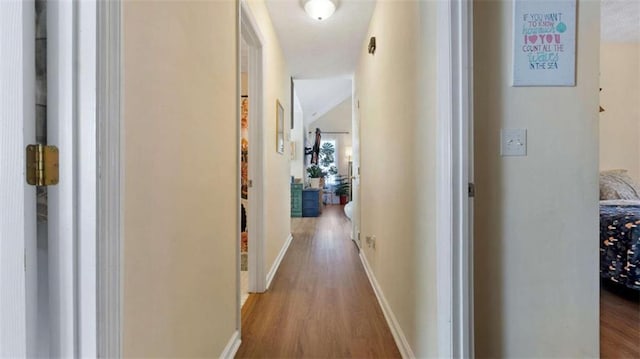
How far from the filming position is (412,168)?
1.55m

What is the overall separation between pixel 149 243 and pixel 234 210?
0.81 metres

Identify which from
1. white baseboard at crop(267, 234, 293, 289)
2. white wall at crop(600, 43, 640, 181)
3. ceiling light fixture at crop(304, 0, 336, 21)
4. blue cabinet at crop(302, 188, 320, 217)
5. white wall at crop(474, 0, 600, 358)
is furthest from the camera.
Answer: blue cabinet at crop(302, 188, 320, 217)

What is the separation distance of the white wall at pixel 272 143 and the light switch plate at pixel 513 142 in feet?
5.88

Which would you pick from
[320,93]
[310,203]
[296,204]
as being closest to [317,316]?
[296,204]

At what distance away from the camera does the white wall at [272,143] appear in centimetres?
257

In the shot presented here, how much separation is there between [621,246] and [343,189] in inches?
283

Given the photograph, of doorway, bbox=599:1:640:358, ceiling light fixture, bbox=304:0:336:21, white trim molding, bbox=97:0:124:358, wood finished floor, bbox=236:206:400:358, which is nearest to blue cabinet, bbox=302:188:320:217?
wood finished floor, bbox=236:206:400:358

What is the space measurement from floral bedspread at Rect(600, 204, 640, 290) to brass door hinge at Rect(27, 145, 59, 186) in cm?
327

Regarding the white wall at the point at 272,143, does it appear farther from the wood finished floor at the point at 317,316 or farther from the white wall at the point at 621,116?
the white wall at the point at 621,116

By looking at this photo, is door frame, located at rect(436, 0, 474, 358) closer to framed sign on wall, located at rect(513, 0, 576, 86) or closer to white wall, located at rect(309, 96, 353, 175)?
framed sign on wall, located at rect(513, 0, 576, 86)

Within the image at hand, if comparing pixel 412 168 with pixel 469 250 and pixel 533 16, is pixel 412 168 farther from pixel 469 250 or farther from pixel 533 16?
pixel 533 16

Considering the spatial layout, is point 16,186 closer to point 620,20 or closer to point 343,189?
point 620,20

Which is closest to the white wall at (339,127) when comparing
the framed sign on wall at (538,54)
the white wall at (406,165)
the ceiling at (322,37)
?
the ceiling at (322,37)

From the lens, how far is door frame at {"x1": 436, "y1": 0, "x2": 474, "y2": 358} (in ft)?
3.65
